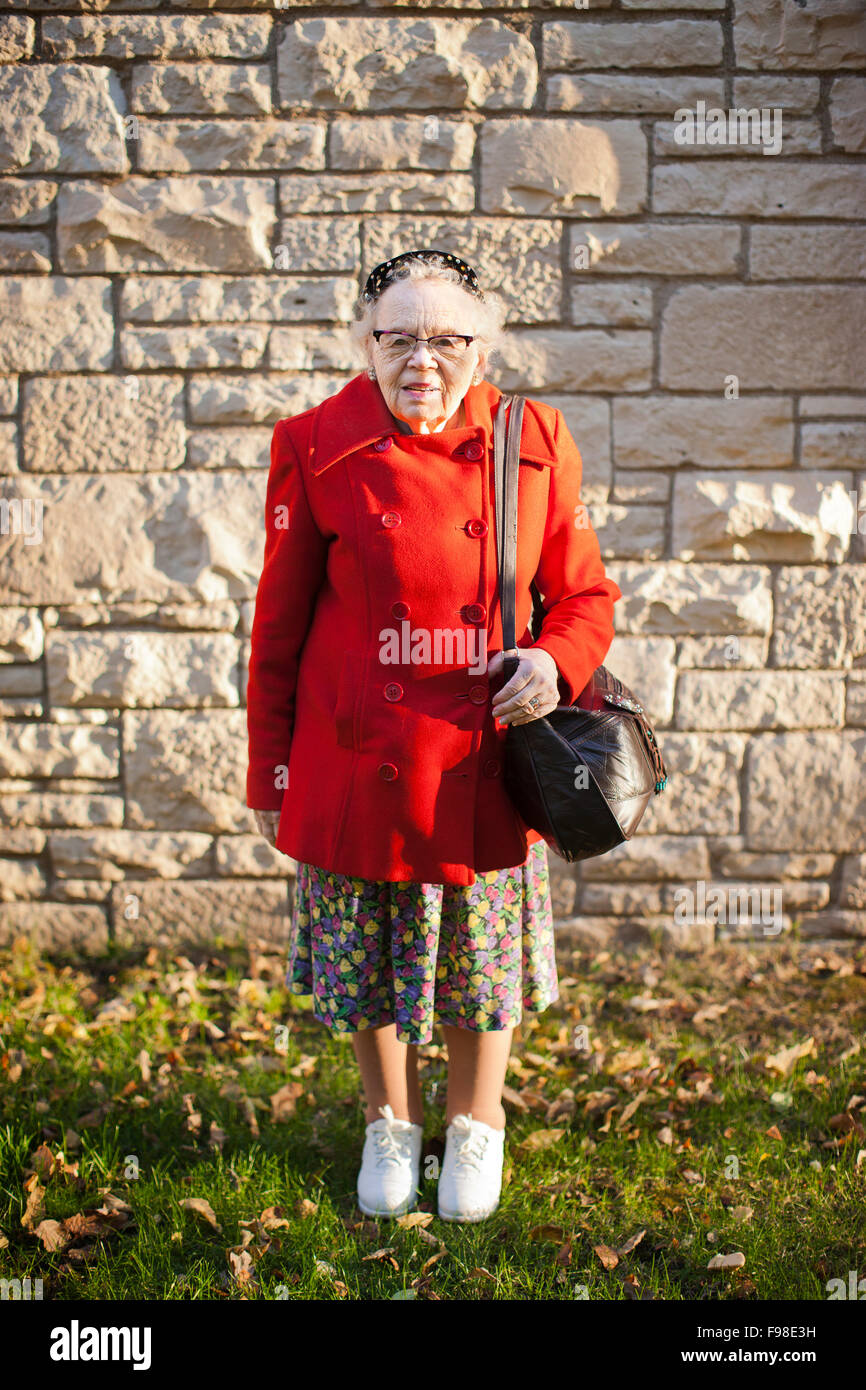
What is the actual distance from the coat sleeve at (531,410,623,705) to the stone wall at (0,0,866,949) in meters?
1.19

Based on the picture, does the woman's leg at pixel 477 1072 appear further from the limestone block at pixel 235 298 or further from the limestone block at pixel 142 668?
the limestone block at pixel 235 298

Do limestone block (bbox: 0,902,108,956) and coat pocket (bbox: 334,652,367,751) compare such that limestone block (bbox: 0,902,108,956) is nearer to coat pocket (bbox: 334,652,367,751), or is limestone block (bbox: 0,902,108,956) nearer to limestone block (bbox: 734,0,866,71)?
coat pocket (bbox: 334,652,367,751)

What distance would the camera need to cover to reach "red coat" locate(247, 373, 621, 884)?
1887 mm

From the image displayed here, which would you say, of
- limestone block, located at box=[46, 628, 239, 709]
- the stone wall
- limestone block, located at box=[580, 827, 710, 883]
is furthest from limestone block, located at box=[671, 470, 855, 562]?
limestone block, located at box=[46, 628, 239, 709]

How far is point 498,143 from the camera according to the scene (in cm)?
308

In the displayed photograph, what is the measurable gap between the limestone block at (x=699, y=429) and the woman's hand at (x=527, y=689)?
1.54m

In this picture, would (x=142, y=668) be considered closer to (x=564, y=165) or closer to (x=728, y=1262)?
(x=564, y=165)

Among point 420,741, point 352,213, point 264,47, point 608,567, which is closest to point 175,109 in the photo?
point 264,47

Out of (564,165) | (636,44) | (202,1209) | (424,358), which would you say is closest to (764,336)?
(564,165)

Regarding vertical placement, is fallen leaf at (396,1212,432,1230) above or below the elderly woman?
below

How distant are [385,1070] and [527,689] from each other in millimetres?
952

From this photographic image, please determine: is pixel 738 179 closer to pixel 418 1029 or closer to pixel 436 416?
pixel 436 416

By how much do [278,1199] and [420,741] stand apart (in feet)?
3.81

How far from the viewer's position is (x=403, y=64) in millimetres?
3043
